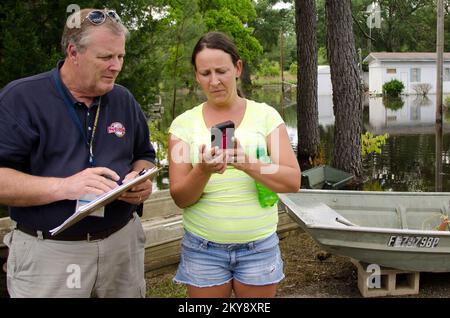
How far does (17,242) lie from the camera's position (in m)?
2.44

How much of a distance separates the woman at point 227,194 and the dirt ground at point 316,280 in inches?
107

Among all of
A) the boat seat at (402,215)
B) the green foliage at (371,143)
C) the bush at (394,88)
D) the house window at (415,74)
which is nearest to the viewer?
the boat seat at (402,215)

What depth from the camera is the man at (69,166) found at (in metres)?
2.28

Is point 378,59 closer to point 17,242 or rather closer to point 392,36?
point 392,36

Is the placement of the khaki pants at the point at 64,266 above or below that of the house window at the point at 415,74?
below

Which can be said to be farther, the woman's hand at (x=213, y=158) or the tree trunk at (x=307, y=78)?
the tree trunk at (x=307, y=78)

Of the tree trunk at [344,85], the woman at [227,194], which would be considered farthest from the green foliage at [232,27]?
the woman at [227,194]

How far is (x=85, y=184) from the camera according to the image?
7.33 feet

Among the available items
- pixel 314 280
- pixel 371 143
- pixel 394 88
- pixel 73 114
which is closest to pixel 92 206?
pixel 73 114

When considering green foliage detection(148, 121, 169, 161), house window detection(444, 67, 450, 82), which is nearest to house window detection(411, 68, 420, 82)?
house window detection(444, 67, 450, 82)

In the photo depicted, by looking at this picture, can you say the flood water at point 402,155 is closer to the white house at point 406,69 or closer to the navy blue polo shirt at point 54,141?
the navy blue polo shirt at point 54,141

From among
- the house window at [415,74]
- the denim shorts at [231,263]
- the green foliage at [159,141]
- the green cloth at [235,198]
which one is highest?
the house window at [415,74]

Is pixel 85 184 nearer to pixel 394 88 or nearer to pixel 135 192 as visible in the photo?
pixel 135 192

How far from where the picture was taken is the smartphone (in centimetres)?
229
